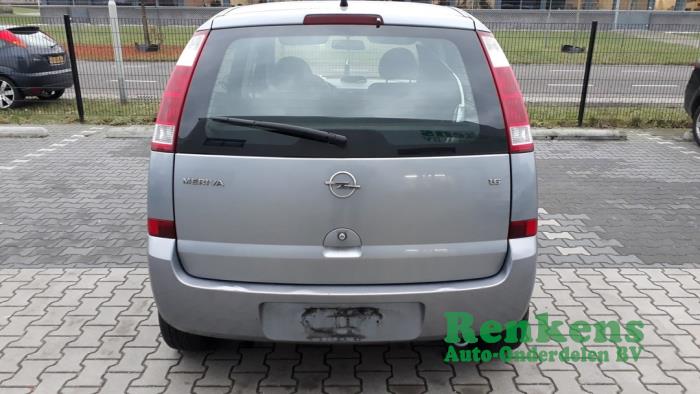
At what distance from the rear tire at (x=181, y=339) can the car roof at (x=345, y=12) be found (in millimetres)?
1520

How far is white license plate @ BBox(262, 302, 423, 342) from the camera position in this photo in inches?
101

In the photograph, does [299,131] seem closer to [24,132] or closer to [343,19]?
[343,19]

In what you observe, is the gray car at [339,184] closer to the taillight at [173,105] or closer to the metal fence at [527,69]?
the taillight at [173,105]

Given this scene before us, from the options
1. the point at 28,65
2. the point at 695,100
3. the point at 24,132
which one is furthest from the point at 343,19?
the point at 28,65

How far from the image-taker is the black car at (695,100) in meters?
8.16

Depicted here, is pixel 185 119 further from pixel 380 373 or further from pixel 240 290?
pixel 380 373

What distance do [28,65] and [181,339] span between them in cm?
907

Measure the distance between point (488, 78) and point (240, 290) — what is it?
1420 mm

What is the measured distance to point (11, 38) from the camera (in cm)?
1033

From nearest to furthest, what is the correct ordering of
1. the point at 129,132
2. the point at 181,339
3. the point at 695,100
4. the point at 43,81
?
the point at 181,339
the point at 695,100
the point at 129,132
the point at 43,81

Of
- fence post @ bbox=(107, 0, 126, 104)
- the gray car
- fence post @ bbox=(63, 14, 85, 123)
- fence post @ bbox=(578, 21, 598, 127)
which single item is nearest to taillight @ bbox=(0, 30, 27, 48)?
fence post @ bbox=(63, 14, 85, 123)

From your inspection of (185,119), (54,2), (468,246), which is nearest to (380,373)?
(468,246)

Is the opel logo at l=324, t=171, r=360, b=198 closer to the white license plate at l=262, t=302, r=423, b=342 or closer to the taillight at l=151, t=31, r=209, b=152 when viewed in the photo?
the white license plate at l=262, t=302, r=423, b=342

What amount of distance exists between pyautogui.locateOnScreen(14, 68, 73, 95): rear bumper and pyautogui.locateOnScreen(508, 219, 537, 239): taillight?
10.1m
